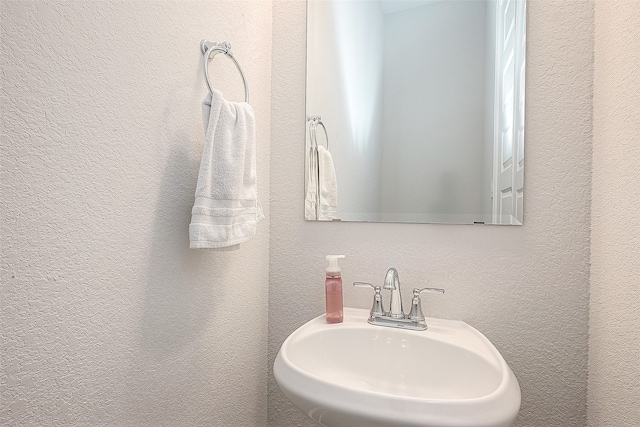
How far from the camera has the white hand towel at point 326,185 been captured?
4.00 feet

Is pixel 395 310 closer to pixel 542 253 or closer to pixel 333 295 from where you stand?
pixel 333 295

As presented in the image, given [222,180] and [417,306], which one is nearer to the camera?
A: [222,180]

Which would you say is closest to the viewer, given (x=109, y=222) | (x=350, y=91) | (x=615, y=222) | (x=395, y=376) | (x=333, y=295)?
(x=109, y=222)

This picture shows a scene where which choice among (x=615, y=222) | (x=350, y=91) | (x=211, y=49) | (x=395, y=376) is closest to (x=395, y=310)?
(x=395, y=376)

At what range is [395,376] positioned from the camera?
3.15 feet

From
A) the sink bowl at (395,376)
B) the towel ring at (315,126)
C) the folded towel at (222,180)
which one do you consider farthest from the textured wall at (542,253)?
the folded towel at (222,180)

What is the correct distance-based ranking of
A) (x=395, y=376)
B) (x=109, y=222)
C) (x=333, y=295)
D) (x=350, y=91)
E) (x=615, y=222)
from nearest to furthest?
(x=109, y=222), (x=615, y=222), (x=395, y=376), (x=333, y=295), (x=350, y=91)

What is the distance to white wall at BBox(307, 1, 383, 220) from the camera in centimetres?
118

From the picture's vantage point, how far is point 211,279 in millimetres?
972

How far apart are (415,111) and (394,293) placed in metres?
0.57

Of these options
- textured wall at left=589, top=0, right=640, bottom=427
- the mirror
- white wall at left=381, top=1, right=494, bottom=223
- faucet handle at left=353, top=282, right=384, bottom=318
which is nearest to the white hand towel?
the mirror

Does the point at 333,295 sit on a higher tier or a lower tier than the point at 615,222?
lower

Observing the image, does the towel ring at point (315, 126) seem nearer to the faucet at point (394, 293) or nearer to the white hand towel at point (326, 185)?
the white hand towel at point (326, 185)

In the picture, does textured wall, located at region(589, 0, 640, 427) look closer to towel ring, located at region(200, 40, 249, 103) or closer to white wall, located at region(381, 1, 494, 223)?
white wall, located at region(381, 1, 494, 223)
